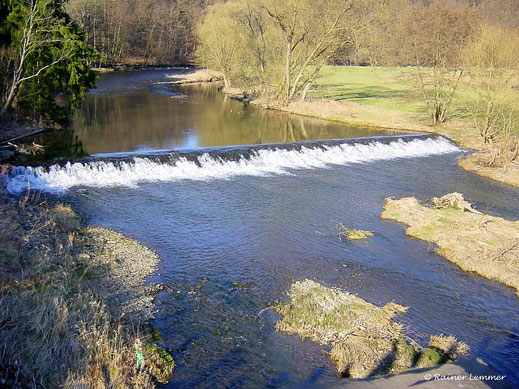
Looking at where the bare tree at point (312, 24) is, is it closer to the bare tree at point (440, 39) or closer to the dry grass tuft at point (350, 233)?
the bare tree at point (440, 39)

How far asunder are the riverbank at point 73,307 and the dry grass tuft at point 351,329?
2.75 metres

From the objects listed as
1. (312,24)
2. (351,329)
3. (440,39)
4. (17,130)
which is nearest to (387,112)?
(440,39)

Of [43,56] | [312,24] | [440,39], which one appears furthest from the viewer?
[312,24]

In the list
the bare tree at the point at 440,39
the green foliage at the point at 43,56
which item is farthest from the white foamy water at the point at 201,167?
the bare tree at the point at 440,39

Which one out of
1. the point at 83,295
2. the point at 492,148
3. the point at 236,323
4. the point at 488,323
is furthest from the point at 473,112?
the point at 83,295

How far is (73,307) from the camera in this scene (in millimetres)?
7316

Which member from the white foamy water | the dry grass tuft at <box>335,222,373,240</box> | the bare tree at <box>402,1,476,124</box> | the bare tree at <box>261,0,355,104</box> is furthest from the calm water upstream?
the bare tree at <box>261,0,355,104</box>

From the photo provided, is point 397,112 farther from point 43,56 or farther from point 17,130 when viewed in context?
point 17,130

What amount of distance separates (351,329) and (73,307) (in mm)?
5009

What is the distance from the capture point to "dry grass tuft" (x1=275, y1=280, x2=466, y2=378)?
720 cm

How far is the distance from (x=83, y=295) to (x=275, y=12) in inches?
1207

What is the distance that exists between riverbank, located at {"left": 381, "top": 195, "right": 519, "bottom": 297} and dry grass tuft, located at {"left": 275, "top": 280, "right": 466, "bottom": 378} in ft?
12.5

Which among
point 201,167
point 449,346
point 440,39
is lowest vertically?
point 449,346

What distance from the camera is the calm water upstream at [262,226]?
7.79m
